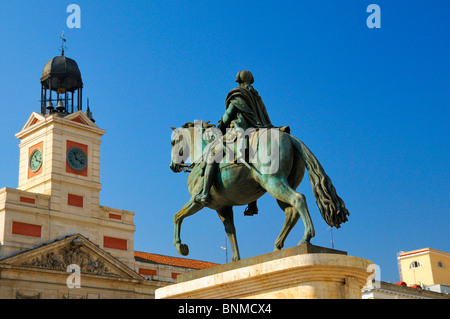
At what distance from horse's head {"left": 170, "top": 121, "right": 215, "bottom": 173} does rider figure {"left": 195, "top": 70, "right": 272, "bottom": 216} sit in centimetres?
30

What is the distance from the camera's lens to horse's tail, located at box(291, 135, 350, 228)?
727 centimetres

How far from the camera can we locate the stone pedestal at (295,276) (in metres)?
6.56

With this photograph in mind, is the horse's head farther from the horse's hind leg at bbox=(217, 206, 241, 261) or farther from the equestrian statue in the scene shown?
the horse's hind leg at bbox=(217, 206, 241, 261)

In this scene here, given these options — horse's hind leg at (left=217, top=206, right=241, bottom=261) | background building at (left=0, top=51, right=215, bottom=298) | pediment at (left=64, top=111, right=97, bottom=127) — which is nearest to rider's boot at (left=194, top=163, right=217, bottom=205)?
horse's hind leg at (left=217, top=206, right=241, bottom=261)

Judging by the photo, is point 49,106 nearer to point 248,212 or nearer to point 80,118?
point 80,118

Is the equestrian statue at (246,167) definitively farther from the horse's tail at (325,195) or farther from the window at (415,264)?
the window at (415,264)

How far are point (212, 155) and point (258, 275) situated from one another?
6.22ft

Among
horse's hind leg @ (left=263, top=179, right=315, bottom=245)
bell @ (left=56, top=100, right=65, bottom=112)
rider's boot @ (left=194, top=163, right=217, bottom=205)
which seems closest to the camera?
horse's hind leg @ (left=263, top=179, right=315, bottom=245)

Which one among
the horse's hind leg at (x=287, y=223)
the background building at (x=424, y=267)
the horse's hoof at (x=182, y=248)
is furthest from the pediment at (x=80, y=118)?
the horse's hind leg at (x=287, y=223)

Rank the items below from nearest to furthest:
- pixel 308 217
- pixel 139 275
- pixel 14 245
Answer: pixel 308 217 < pixel 14 245 < pixel 139 275

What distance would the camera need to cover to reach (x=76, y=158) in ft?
127
